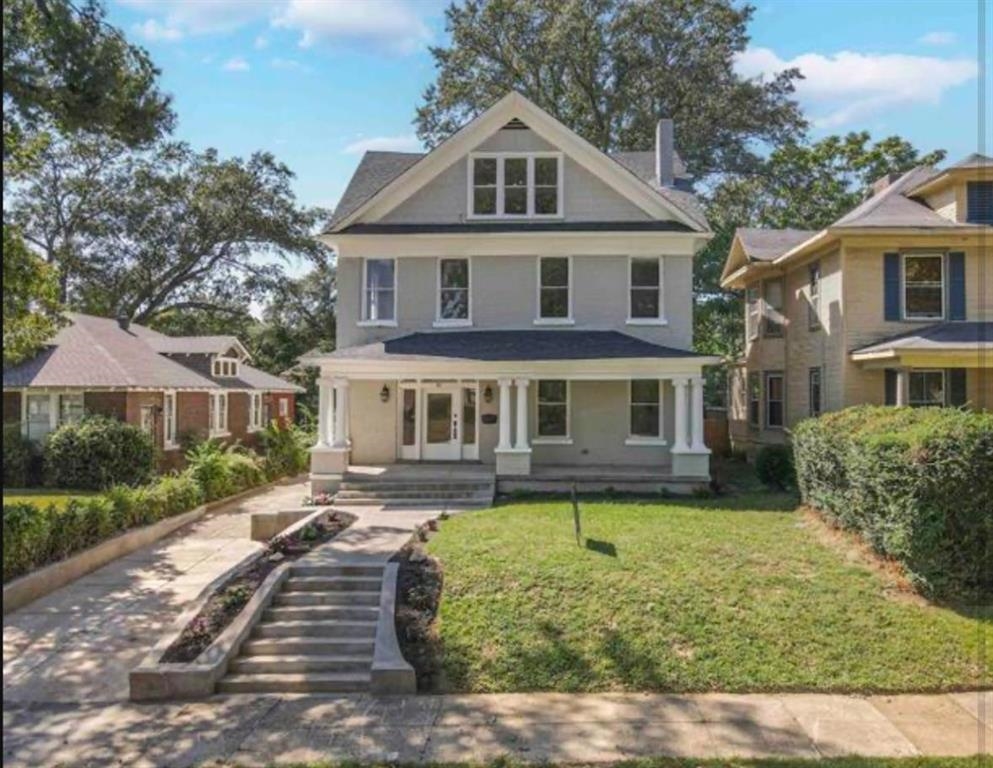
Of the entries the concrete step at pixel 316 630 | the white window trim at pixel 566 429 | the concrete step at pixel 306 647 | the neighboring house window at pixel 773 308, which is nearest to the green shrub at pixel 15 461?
the white window trim at pixel 566 429

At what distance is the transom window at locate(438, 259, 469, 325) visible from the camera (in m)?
19.0

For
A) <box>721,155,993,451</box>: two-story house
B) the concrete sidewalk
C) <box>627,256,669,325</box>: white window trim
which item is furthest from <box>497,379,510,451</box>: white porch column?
the concrete sidewalk

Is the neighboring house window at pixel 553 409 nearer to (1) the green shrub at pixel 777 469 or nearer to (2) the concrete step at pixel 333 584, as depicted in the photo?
(1) the green shrub at pixel 777 469

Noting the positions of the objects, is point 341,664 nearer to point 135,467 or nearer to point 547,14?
point 135,467

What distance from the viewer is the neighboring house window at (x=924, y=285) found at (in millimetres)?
17344

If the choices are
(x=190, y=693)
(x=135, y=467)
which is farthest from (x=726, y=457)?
(x=190, y=693)

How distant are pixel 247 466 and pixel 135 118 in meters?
13.1

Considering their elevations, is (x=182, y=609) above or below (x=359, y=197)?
below

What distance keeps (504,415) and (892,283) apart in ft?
31.7

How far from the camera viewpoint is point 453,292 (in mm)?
19047

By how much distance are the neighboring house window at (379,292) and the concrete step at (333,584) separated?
1014cm

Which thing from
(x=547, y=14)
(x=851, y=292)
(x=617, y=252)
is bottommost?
(x=851, y=292)

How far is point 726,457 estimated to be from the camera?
80.5 feet

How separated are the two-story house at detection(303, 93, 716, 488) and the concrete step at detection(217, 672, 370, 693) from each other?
10.3 metres
